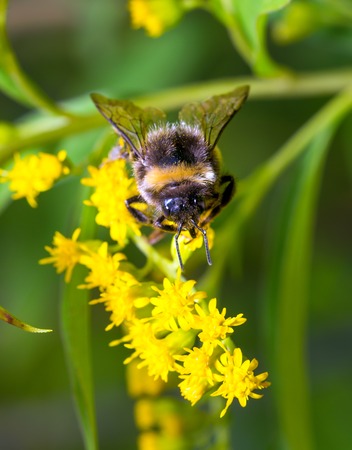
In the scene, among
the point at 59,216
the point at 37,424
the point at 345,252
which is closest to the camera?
the point at 59,216

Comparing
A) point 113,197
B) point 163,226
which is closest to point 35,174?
point 113,197

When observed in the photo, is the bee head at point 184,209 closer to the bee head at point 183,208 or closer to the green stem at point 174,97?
the bee head at point 183,208

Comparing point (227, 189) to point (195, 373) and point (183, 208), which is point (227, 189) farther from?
point (195, 373)

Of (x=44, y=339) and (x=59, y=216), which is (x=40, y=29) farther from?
(x=44, y=339)

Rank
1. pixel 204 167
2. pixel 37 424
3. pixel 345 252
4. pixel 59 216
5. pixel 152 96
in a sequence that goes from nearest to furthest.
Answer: pixel 204 167 < pixel 152 96 < pixel 59 216 < pixel 345 252 < pixel 37 424

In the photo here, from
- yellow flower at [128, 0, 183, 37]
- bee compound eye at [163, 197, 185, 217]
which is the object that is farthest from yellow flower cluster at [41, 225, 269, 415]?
yellow flower at [128, 0, 183, 37]

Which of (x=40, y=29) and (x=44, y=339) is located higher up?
(x=40, y=29)

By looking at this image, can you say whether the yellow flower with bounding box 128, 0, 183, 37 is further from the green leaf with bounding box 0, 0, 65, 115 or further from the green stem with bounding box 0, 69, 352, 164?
the green leaf with bounding box 0, 0, 65, 115

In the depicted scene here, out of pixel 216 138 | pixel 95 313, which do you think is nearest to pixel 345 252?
pixel 95 313
